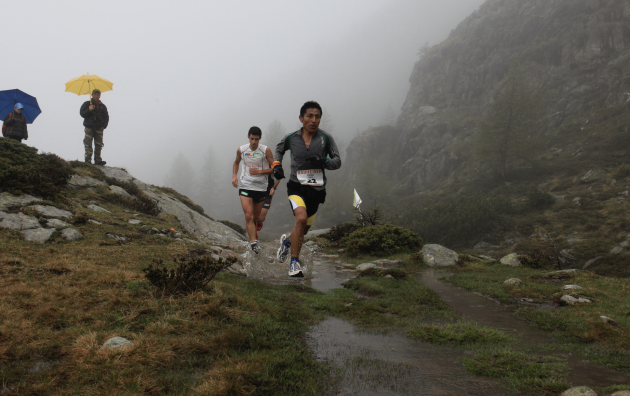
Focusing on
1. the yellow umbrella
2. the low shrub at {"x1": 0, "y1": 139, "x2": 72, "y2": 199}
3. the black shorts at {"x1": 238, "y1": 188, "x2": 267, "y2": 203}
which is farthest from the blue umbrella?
the black shorts at {"x1": 238, "y1": 188, "x2": 267, "y2": 203}

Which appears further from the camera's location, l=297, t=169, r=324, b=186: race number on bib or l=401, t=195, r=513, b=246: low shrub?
l=401, t=195, r=513, b=246: low shrub

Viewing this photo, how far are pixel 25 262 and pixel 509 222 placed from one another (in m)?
21.8

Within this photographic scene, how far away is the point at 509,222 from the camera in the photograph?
19.6m

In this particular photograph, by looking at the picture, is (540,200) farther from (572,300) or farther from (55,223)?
(55,223)

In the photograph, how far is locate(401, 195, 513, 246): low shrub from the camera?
1981 centimetres

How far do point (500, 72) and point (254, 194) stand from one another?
66.8 metres

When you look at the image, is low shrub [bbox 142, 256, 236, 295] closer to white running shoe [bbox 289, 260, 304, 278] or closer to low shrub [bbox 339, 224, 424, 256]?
white running shoe [bbox 289, 260, 304, 278]

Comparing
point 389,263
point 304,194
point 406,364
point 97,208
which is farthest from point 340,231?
point 406,364

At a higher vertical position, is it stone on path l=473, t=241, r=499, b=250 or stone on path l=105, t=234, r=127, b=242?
stone on path l=105, t=234, r=127, b=242

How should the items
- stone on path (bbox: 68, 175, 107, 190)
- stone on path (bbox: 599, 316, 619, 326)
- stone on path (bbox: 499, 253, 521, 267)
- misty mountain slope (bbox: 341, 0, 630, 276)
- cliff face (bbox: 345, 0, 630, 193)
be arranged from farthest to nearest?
1. cliff face (bbox: 345, 0, 630, 193)
2. misty mountain slope (bbox: 341, 0, 630, 276)
3. stone on path (bbox: 68, 175, 107, 190)
4. stone on path (bbox: 499, 253, 521, 267)
5. stone on path (bbox: 599, 316, 619, 326)

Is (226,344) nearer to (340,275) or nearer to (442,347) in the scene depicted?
(442,347)

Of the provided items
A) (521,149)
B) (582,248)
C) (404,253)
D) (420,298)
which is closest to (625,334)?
(420,298)

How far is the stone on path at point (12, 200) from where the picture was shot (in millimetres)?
6722

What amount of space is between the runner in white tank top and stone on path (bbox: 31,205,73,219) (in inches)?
151
